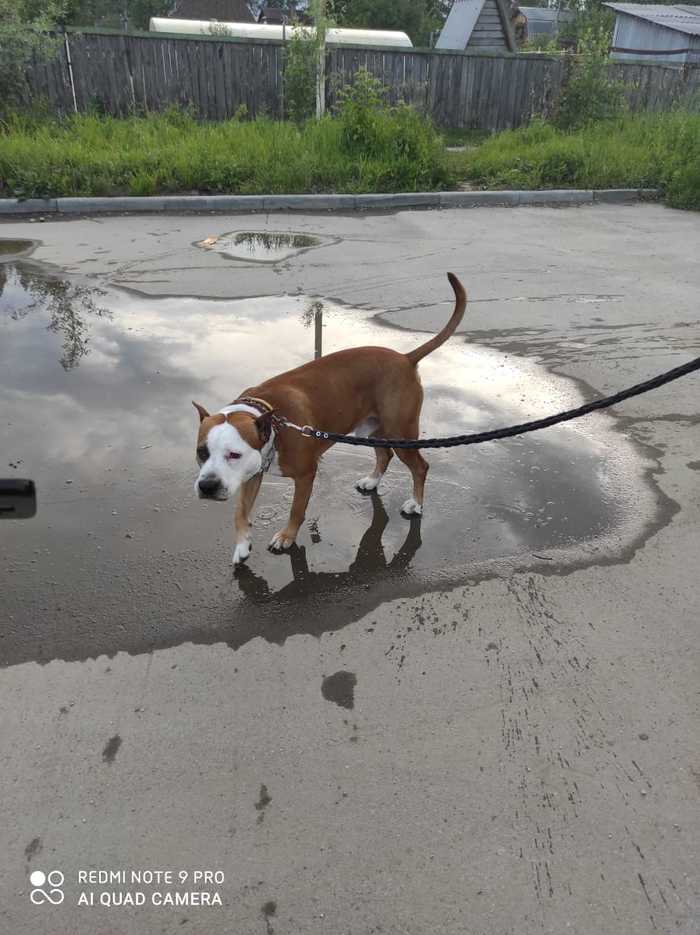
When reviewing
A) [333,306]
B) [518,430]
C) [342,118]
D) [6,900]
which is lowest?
[6,900]

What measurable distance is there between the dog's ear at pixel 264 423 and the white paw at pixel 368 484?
47.9 inches

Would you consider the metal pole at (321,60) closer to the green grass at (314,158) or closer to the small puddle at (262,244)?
the green grass at (314,158)

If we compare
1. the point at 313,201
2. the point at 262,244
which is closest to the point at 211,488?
the point at 262,244

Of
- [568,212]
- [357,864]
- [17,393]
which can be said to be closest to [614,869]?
[357,864]

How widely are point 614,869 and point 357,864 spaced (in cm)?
80

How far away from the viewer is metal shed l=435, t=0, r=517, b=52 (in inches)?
1061

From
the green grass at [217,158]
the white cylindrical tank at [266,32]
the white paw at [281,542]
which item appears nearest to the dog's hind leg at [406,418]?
the white paw at [281,542]

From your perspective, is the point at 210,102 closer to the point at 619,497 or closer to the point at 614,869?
the point at 619,497

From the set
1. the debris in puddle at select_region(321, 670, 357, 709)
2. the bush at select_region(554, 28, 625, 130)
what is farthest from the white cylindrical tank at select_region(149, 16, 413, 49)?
the debris in puddle at select_region(321, 670, 357, 709)

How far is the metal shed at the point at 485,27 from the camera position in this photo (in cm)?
2695

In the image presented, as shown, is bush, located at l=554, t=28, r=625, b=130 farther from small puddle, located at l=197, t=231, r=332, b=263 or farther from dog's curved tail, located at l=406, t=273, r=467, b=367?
dog's curved tail, located at l=406, t=273, r=467, b=367

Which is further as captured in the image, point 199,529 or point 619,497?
point 619,497

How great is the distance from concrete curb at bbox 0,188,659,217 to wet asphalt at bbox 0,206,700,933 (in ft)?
16.9

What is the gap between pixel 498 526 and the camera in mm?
3809
